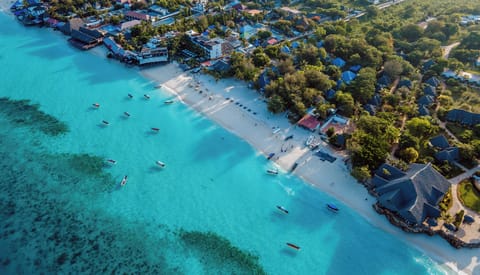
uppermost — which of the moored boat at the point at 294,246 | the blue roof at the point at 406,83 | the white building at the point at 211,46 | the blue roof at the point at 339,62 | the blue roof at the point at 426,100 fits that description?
the white building at the point at 211,46

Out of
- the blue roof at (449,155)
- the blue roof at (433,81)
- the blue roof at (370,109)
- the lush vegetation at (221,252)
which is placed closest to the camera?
the lush vegetation at (221,252)

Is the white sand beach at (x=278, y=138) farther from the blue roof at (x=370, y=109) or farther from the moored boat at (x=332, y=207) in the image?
the blue roof at (x=370, y=109)

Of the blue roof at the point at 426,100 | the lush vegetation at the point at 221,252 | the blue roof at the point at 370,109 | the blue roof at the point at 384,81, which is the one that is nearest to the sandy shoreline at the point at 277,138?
the blue roof at the point at 370,109

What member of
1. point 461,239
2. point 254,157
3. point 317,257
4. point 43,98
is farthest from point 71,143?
point 461,239

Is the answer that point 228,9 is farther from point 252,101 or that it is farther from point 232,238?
point 232,238

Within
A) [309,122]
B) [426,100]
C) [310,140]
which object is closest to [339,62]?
[426,100]

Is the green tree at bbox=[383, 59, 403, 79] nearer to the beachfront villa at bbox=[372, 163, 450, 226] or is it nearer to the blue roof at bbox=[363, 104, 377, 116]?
the blue roof at bbox=[363, 104, 377, 116]

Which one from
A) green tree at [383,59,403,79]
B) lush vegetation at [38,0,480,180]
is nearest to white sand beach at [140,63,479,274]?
lush vegetation at [38,0,480,180]
